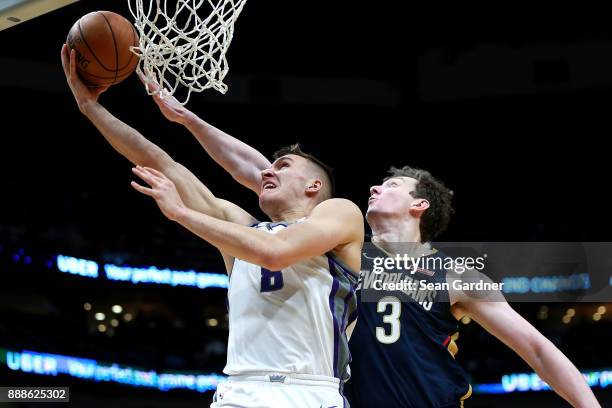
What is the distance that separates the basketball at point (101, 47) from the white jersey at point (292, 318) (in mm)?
1013

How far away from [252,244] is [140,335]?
9543mm

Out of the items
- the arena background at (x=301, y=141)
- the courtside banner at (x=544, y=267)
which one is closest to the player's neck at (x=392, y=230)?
the courtside banner at (x=544, y=267)

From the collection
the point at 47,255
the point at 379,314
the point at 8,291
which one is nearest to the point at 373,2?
the point at 47,255

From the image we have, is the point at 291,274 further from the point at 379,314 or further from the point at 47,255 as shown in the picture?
the point at 47,255

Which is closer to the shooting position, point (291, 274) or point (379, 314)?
point (291, 274)

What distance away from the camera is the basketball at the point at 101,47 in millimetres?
3381

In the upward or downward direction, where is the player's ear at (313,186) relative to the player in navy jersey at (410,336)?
upward

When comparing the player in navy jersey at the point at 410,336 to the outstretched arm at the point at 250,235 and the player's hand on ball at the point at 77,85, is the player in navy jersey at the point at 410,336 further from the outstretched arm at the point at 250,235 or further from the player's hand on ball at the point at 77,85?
the outstretched arm at the point at 250,235

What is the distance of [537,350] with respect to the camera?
3.79 meters

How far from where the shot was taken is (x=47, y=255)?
11.4m

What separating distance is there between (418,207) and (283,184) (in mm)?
1113

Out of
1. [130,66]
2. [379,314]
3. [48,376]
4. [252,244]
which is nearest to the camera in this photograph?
[252,244]

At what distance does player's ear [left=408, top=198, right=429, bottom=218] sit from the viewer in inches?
166

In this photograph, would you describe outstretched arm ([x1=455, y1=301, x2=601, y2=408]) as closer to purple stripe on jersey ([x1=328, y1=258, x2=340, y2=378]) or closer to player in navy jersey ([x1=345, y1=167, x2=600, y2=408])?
player in navy jersey ([x1=345, y1=167, x2=600, y2=408])
